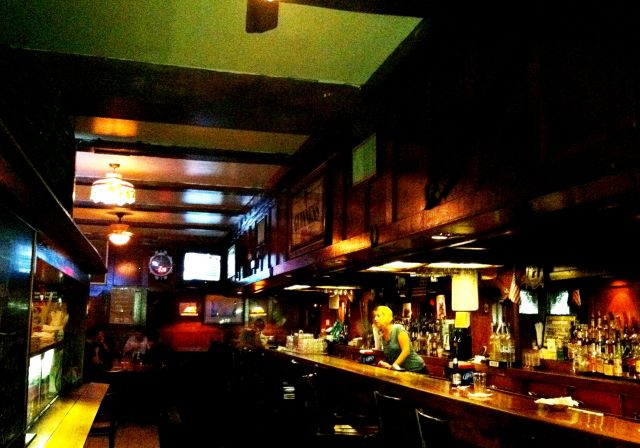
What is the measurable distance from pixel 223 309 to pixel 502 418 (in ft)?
41.8

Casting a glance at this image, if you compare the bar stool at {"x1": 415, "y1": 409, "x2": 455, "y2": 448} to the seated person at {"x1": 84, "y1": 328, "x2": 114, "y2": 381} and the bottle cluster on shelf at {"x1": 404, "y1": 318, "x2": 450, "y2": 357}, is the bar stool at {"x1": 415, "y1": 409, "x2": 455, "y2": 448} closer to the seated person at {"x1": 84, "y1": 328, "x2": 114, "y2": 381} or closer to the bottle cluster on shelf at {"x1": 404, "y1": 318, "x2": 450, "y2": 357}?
the bottle cluster on shelf at {"x1": 404, "y1": 318, "x2": 450, "y2": 357}

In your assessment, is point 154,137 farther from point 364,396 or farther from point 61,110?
point 364,396

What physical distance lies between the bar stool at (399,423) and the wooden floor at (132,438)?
17.0ft

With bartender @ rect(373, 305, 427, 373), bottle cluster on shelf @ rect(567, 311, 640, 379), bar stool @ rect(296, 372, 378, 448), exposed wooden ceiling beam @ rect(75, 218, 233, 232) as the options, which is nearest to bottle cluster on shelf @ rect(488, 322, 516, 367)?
bottle cluster on shelf @ rect(567, 311, 640, 379)

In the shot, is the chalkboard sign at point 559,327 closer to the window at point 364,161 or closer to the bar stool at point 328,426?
the bar stool at point 328,426

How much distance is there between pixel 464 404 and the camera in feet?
15.4

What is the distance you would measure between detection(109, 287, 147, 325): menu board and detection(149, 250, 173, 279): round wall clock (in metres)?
0.68

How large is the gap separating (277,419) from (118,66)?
192 inches

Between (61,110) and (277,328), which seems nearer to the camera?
(61,110)

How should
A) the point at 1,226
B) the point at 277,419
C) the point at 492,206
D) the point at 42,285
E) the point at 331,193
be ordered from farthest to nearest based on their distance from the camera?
the point at 277,419 < the point at 331,193 < the point at 42,285 < the point at 492,206 < the point at 1,226

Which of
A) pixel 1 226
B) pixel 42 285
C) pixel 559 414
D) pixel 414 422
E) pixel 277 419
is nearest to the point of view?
pixel 1 226

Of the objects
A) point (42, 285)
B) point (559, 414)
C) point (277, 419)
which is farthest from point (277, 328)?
point (559, 414)

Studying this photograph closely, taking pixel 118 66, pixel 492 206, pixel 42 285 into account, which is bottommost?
pixel 42 285

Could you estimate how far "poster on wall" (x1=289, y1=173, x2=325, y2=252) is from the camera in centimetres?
672
